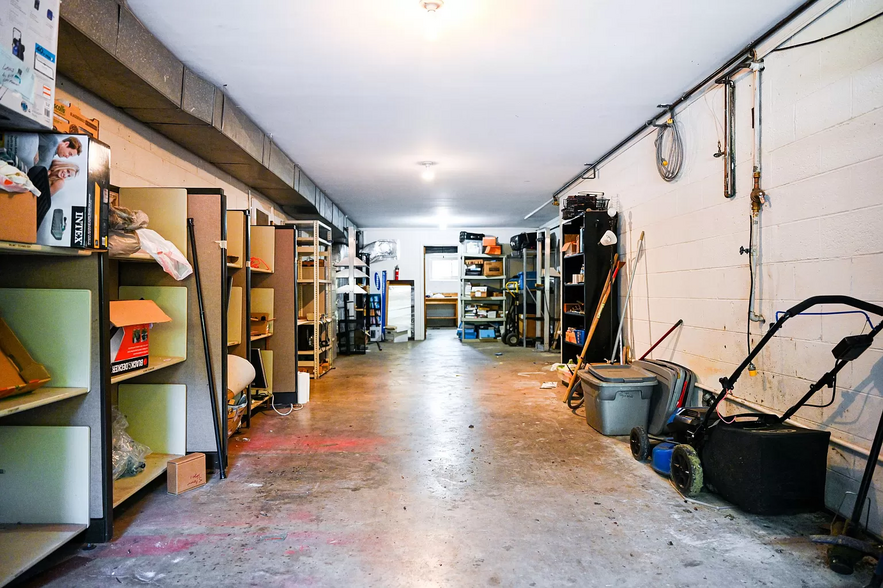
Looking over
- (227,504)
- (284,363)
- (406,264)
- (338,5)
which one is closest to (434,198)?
(406,264)

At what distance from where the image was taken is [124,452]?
7.98ft

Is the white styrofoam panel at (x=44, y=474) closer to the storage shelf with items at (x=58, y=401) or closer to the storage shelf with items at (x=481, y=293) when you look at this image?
the storage shelf with items at (x=58, y=401)

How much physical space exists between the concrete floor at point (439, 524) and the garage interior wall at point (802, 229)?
66 centimetres

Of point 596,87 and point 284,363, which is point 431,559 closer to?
point 284,363

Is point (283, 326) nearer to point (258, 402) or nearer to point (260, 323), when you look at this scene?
point (260, 323)

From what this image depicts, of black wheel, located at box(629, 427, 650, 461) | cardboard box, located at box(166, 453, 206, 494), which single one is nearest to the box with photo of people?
cardboard box, located at box(166, 453, 206, 494)

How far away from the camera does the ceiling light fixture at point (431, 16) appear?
2469 mm

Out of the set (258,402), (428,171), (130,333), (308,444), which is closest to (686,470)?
(308,444)

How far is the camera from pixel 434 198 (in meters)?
7.82

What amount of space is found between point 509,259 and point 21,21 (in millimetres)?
9844

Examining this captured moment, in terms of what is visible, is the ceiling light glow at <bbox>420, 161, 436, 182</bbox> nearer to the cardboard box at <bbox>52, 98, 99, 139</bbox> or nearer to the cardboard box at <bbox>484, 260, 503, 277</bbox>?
the cardboard box at <bbox>484, 260, 503, 277</bbox>

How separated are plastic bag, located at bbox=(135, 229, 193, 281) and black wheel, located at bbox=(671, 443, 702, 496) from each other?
280 cm

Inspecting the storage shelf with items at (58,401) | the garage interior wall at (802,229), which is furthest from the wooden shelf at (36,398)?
the garage interior wall at (802,229)

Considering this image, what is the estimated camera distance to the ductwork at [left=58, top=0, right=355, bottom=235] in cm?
227
